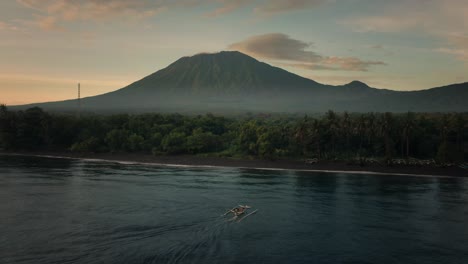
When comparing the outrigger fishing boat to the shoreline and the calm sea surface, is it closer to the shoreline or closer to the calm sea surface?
the calm sea surface

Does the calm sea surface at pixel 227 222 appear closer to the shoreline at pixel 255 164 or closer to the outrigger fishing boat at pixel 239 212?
the outrigger fishing boat at pixel 239 212

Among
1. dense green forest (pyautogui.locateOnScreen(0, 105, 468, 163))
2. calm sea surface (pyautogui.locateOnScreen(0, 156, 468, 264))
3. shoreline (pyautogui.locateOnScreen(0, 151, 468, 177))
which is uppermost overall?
dense green forest (pyautogui.locateOnScreen(0, 105, 468, 163))

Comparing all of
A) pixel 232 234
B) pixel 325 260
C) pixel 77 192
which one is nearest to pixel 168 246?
pixel 232 234

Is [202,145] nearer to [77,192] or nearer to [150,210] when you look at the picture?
[77,192]

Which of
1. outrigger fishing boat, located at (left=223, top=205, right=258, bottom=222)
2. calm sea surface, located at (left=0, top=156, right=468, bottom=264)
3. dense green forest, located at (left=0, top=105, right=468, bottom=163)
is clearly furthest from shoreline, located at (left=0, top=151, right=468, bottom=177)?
outrigger fishing boat, located at (left=223, top=205, right=258, bottom=222)

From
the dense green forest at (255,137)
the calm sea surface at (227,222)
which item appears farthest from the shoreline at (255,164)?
the calm sea surface at (227,222)

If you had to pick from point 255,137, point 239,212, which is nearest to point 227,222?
point 239,212
